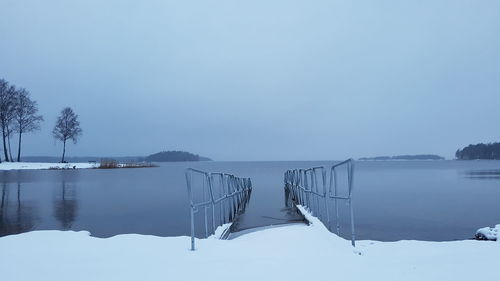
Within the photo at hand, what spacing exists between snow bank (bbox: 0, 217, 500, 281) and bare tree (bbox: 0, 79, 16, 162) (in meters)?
42.8

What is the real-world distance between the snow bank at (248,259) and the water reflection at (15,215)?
3931 mm

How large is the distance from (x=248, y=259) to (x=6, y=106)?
151 ft

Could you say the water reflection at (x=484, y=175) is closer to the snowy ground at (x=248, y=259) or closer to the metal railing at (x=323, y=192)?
the metal railing at (x=323, y=192)

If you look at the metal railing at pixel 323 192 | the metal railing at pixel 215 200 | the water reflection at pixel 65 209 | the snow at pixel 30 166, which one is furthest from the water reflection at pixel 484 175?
the snow at pixel 30 166

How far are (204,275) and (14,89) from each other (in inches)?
1874

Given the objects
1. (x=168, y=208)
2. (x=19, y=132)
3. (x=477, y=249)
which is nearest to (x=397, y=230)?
(x=477, y=249)

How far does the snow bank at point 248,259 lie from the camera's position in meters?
3.58

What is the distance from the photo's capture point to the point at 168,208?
13906 millimetres

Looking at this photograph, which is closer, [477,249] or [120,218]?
[477,249]

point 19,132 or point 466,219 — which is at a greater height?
point 19,132

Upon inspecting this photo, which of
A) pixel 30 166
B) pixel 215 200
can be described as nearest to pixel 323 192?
pixel 215 200

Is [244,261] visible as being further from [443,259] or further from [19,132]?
[19,132]

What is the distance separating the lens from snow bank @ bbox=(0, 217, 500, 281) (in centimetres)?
358

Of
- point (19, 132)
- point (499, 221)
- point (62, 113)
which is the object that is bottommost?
point (499, 221)
